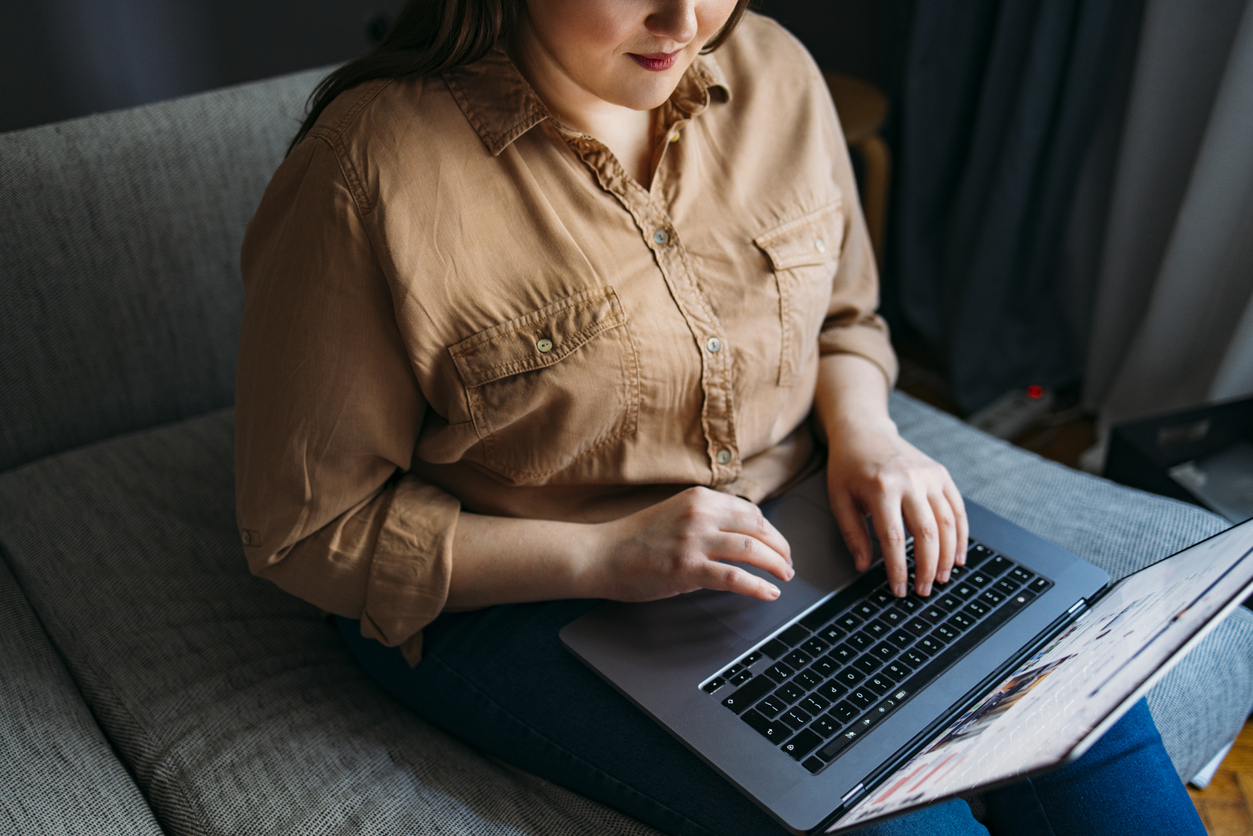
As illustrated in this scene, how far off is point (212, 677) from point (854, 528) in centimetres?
A: 65

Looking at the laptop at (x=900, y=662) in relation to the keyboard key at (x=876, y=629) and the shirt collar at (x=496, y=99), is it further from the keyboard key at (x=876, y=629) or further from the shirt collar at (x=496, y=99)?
the shirt collar at (x=496, y=99)

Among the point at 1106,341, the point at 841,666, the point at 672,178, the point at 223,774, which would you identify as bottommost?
the point at 1106,341

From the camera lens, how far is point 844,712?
0.75 m

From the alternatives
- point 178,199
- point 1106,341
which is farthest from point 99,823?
point 1106,341

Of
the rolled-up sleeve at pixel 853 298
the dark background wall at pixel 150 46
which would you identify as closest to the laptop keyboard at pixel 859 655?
the rolled-up sleeve at pixel 853 298

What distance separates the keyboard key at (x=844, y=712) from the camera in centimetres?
75

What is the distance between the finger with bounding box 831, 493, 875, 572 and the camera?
2.87ft

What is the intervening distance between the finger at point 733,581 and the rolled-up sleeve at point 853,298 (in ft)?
1.31

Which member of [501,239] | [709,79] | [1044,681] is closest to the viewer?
[1044,681]

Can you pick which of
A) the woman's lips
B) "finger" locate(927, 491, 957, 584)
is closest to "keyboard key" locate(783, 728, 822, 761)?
"finger" locate(927, 491, 957, 584)

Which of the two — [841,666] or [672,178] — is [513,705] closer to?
[841,666]

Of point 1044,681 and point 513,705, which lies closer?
point 1044,681

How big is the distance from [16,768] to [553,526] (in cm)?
52

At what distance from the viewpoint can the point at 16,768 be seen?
834 millimetres
